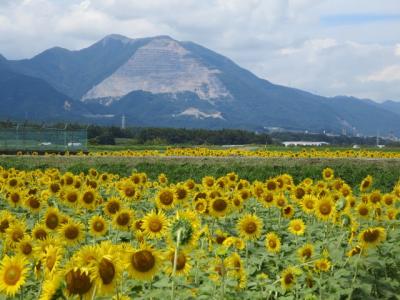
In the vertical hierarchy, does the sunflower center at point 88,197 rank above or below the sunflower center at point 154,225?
below

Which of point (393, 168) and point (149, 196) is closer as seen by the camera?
point (149, 196)

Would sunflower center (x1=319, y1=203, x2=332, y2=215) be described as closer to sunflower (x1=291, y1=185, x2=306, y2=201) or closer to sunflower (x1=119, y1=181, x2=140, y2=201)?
sunflower (x1=291, y1=185, x2=306, y2=201)

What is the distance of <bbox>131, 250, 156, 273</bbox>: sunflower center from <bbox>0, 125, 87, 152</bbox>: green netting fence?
41.8m

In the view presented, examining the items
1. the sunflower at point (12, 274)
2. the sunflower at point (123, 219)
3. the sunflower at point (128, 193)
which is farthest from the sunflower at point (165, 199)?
the sunflower at point (12, 274)

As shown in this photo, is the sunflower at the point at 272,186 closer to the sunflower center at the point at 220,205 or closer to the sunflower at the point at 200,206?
the sunflower at the point at 200,206

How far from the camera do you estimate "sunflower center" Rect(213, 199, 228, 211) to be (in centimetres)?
741

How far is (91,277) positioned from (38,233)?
2.95m

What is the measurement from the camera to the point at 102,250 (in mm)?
3480

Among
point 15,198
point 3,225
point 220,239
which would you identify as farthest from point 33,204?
point 220,239

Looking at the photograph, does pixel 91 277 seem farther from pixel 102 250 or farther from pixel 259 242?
pixel 259 242

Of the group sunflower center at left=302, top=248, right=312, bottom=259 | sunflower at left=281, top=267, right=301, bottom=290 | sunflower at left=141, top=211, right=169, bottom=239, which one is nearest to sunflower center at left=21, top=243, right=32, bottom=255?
sunflower at left=141, top=211, right=169, bottom=239

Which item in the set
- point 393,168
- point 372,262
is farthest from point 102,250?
point 393,168

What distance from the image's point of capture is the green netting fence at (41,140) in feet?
150

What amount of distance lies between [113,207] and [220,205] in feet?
3.82
